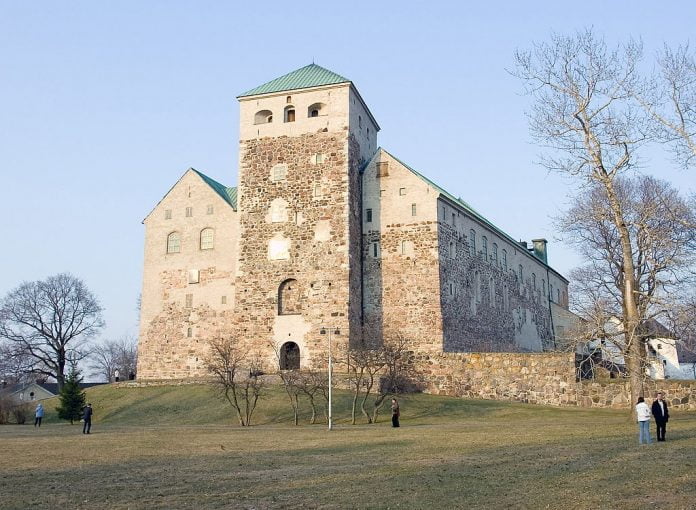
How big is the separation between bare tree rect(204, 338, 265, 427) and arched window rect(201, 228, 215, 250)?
7.29 m

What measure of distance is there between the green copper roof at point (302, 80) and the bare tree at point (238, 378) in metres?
17.0

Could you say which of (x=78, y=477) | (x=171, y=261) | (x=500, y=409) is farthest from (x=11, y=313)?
(x=78, y=477)

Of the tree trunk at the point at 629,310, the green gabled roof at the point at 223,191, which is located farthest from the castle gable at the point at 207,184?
the tree trunk at the point at 629,310

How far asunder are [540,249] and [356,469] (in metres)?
63.6

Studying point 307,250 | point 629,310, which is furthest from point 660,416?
point 307,250

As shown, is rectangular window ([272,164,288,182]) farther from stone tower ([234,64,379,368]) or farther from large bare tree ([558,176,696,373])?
large bare tree ([558,176,696,373])

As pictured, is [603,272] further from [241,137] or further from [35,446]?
[35,446]

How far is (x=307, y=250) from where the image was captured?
154 ft

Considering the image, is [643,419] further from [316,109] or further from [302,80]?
[302,80]

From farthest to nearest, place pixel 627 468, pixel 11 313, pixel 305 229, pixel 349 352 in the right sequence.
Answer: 1. pixel 11 313
2. pixel 305 229
3. pixel 349 352
4. pixel 627 468

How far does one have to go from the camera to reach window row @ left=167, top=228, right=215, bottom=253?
170ft

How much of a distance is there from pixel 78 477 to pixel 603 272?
35736 millimetres

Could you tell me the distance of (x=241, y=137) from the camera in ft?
164

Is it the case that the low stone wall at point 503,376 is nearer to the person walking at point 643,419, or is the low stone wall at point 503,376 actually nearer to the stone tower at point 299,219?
the stone tower at point 299,219
